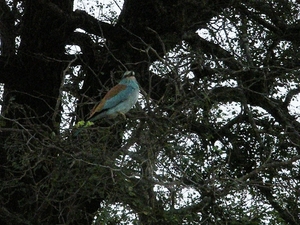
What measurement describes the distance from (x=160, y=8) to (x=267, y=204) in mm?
2420

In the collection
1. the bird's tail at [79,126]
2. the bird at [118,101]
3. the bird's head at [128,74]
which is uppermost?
the bird's head at [128,74]

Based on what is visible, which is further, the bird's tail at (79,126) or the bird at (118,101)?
the bird at (118,101)

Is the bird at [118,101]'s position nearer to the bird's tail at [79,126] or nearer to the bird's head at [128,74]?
the bird's head at [128,74]

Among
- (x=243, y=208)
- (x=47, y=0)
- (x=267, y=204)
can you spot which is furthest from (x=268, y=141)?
(x=47, y=0)

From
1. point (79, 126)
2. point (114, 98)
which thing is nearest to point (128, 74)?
point (114, 98)

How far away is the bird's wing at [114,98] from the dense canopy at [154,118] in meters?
0.11

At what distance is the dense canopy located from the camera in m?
8.34

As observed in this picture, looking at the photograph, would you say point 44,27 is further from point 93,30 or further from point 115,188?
point 115,188

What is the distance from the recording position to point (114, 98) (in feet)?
30.9

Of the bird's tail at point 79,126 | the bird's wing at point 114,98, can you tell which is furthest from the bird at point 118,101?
the bird's tail at point 79,126

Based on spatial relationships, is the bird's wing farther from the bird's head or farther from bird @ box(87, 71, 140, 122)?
the bird's head

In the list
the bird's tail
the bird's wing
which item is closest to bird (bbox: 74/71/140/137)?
the bird's wing

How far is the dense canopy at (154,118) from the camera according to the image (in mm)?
8336

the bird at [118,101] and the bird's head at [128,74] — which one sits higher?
the bird's head at [128,74]
